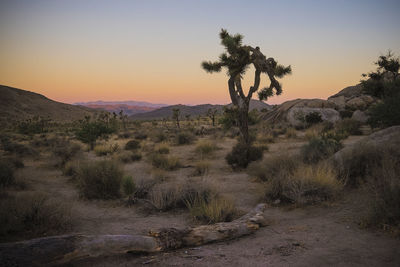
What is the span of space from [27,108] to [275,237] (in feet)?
327

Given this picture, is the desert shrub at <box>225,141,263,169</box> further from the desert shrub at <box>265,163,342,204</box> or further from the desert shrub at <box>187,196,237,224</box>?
the desert shrub at <box>187,196,237,224</box>

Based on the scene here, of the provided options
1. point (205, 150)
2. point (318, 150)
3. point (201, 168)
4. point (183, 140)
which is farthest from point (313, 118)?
point (201, 168)

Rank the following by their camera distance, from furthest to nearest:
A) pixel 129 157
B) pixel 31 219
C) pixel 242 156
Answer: pixel 129 157, pixel 242 156, pixel 31 219

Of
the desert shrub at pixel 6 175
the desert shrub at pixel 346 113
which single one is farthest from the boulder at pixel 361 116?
the desert shrub at pixel 6 175

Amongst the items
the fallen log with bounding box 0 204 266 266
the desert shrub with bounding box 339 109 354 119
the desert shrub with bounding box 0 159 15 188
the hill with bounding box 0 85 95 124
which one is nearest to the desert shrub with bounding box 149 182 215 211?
the fallen log with bounding box 0 204 266 266

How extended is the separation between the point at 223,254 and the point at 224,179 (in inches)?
217

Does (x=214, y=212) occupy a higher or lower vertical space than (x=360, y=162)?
lower

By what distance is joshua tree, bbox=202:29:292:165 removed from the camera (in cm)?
1241

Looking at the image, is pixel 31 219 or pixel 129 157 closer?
pixel 31 219

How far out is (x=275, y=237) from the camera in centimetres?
438

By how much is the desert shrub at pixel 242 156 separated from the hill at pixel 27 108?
254 ft

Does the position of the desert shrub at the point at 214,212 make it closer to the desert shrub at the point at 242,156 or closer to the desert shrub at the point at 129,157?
the desert shrub at the point at 242,156

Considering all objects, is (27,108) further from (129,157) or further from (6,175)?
(6,175)

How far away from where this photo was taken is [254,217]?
16.3 ft
